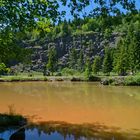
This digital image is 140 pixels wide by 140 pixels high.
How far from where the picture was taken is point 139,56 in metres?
67.5

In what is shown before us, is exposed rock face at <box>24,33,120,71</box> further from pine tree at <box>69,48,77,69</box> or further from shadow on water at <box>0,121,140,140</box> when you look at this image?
shadow on water at <box>0,121,140,140</box>

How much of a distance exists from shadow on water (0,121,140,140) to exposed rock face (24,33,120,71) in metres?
140

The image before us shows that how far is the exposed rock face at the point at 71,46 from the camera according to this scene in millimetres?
161500

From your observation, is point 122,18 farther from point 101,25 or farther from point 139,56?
point 139,56

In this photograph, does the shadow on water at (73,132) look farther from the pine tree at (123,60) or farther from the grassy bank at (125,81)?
the pine tree at (123,60)

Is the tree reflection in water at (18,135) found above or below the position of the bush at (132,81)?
below

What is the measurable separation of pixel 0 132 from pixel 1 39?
3371 mm

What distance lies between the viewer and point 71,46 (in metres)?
171

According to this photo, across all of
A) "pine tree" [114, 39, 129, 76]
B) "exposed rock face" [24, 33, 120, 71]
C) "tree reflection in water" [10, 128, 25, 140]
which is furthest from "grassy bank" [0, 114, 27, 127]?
"exposed rock face" [24, 33, 120, 71]

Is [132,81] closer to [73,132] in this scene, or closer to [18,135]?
[73,132]

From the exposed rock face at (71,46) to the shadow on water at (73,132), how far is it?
139775 mm

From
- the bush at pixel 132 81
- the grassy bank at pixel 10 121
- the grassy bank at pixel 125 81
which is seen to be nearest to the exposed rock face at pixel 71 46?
the grassy bank at pixel 125 81

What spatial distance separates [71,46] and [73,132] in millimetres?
155888

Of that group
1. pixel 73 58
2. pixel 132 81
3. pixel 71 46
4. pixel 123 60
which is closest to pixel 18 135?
pixel 132 81
